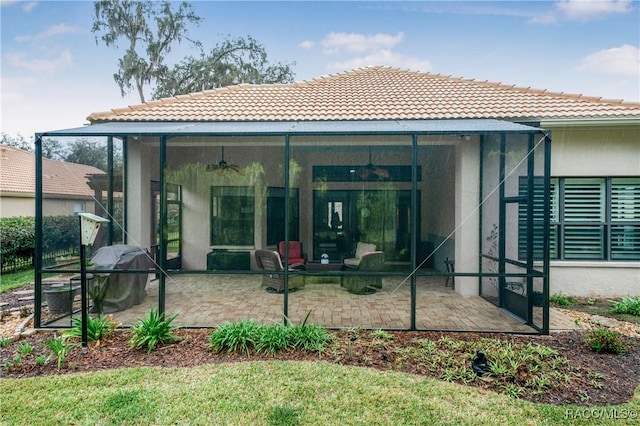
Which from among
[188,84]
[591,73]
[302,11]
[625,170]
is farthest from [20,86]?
[591,73]

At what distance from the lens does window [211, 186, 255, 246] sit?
6.99 m

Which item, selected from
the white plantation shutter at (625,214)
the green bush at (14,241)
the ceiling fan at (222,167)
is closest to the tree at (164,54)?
the green bush at (14,241)

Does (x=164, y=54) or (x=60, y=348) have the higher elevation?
(x=164, y=54)

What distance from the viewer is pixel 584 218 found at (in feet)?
25.9

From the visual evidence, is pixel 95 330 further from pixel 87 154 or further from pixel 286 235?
pixel 87 154

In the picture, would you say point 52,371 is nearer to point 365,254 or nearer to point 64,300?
point 64,300

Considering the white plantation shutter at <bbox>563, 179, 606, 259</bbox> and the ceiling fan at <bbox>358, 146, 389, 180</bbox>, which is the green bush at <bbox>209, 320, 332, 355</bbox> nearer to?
the ceiling fan at <bbox>358, 146, 389, 180</bbox>

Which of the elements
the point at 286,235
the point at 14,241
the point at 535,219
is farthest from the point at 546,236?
the point at 14,241

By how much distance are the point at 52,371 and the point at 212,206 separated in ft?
11.8

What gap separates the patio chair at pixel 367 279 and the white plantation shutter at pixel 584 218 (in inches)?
182

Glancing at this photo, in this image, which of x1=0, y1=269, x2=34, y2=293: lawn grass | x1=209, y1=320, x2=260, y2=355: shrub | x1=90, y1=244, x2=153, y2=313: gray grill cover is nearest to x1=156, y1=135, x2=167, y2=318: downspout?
x1=90, y1=244, x2=153, y2=313: gray grill cover

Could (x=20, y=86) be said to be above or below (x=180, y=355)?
above

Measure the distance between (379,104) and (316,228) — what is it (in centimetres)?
380

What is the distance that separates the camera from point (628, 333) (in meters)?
5.69
